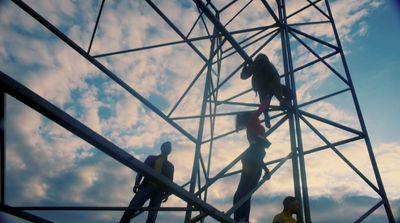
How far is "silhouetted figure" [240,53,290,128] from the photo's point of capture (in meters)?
4.86

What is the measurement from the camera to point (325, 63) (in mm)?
6219

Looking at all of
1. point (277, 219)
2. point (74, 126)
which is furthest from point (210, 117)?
point (74, 126)

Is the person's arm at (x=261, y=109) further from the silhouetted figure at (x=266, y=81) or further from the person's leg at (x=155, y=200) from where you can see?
the person's leg at (x=155, y=200)

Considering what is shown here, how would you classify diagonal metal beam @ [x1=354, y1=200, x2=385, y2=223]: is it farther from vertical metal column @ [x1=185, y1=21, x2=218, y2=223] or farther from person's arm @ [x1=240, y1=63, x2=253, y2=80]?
person's arm @ [x1=240, y1=63, x2=253, y2=80]

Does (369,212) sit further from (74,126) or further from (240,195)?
(74,126)

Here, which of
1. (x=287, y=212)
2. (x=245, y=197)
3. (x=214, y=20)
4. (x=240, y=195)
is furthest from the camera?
(x=214, y=20)

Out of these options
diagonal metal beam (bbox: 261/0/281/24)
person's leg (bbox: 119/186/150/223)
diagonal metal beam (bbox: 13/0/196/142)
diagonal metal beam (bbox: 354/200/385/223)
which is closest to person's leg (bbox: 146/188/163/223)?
person's leg (bbox: 119/186/150/223)

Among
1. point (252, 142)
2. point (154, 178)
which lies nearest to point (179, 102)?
point (252, 142)

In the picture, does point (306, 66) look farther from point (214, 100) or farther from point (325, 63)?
point (214, 100)

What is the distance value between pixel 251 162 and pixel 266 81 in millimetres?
1330

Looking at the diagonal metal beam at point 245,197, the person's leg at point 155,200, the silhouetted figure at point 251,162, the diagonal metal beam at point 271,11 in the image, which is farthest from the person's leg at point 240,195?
the diagonal metal beam at point 271,11

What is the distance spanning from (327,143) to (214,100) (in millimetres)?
2387

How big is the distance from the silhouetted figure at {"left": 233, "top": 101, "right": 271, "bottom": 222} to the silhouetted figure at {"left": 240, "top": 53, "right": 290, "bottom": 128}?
1.23 ft

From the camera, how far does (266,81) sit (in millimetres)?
4934
